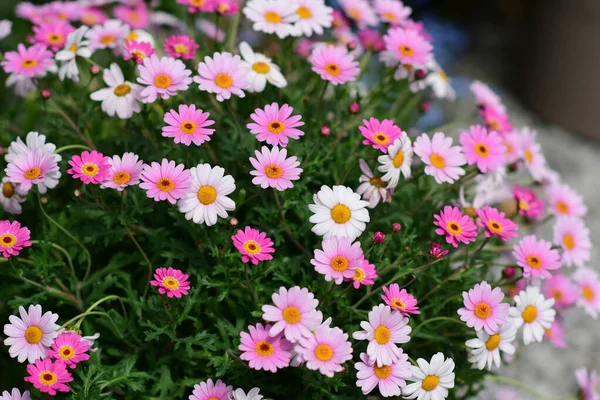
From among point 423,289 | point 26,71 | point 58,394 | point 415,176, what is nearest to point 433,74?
point 415,176

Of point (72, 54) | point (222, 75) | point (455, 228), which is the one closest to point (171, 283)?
point (222, 75)

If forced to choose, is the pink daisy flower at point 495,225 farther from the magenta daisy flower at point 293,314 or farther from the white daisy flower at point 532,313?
the magenta daisy flower at point 293,314

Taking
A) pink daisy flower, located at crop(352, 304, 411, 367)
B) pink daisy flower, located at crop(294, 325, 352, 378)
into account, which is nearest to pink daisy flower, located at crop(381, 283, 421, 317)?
pink daisy flower, located at crop(352, 304, 411, 367)

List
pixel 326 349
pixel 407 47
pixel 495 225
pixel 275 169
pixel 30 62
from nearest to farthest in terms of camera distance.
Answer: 1. pixel 326 349
2. pixel 275 169
3. pixel 495 225
4. pixel 30 62
5. pixel 407 47

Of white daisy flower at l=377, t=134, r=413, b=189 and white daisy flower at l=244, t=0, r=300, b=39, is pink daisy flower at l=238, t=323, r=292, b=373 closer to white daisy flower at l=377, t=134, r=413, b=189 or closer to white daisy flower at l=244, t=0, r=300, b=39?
white daisy flower at l=377, t=134, r=413, b=189

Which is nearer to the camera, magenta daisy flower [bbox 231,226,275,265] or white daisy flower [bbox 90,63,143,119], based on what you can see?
magenta daisy flower [bbox 231,226,275,265]

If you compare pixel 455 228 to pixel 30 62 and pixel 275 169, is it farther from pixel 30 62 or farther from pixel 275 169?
pixel 30 62
